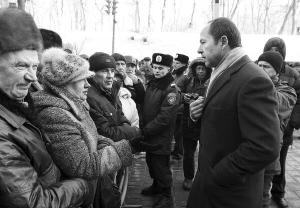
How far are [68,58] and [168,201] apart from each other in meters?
2.58

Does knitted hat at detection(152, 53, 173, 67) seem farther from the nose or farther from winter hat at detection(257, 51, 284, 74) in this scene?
the nose

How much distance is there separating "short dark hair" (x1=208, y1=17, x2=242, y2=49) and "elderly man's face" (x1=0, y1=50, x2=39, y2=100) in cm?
131

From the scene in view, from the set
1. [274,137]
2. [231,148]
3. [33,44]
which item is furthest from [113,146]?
[274,137]

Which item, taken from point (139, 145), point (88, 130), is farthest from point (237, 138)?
point (88, 130)

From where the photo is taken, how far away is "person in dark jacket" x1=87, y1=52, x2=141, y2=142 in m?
2.99

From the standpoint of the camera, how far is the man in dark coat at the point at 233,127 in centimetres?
173

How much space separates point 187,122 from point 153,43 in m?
9.44

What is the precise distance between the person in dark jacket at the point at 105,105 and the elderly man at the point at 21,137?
4.60 feet

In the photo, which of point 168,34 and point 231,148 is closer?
point 231,148

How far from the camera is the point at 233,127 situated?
1.88 meters

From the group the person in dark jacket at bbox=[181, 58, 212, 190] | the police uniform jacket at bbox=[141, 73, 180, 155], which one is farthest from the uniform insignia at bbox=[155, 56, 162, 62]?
the person in dark jacket at bbox=[181, 58, 212, 190]

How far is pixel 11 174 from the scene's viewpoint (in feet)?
4.02

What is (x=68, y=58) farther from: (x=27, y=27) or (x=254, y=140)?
(x=254, y=140)

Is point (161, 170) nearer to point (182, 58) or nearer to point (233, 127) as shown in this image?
point (233, 127)
